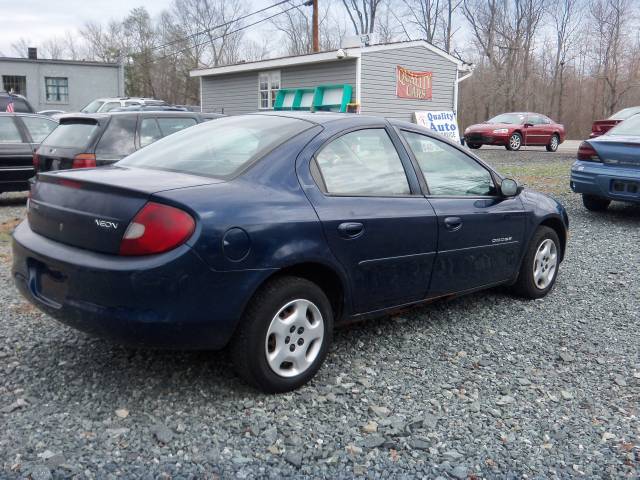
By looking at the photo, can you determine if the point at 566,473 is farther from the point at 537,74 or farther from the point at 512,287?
the point at 537,74

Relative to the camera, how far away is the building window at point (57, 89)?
35344 mm

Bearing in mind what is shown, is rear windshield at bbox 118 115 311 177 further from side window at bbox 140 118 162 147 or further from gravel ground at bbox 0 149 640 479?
side window at bbox 140 118 162 147

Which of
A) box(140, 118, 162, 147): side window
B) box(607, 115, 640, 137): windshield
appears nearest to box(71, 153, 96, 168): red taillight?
box(140, 118, 162, 147): side window

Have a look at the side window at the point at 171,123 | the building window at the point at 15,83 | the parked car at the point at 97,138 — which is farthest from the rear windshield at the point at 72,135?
the building window at the point at 15,83

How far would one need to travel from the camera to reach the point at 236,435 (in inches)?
114

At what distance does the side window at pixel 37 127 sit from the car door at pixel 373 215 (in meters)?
7.74

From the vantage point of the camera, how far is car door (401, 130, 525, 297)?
13.5 feet

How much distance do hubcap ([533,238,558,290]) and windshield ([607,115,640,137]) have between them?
452 centimetres

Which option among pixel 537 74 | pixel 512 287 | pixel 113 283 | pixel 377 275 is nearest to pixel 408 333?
pixel 377 275

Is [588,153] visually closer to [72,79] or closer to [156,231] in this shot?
[156,231]

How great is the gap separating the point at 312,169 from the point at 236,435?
57.6 inches

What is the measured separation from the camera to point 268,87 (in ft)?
73.1

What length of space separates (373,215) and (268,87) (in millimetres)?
19508

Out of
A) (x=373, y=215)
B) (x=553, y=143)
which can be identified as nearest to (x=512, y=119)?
(x=553, y=143)
